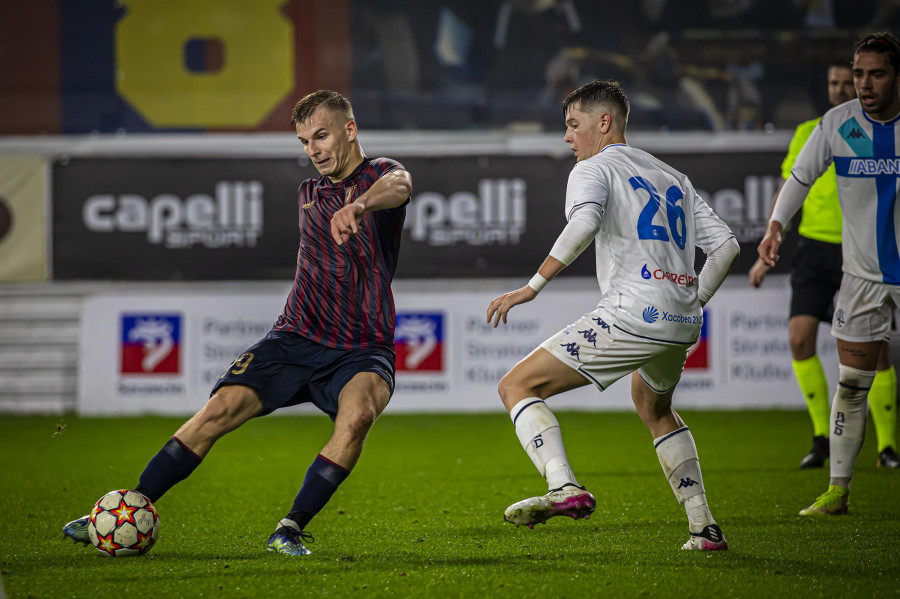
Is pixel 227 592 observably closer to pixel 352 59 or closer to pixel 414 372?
pixel 414 372

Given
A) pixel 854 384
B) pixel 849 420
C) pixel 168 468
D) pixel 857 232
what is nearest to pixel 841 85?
pixel 857 232

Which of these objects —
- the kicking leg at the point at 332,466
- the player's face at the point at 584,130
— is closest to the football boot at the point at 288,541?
the kicking leg at the point at 332,466

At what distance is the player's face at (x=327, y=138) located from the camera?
4.24m

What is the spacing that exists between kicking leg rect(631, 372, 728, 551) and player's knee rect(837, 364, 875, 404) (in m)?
1.25

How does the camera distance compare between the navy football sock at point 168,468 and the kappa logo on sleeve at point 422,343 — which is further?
the kappa logo on sleeve at point 422,343

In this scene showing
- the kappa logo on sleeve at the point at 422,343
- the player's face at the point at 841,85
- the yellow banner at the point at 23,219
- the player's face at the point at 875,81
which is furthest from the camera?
the yellow banner at the point at 23,219

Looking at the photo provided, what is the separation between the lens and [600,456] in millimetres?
7316

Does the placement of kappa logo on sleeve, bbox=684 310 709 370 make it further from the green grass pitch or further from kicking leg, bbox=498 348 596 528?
kicking leg, bbox=498 348 596 528

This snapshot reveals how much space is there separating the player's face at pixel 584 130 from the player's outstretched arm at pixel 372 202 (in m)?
0.68

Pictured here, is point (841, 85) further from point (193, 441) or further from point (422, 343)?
point (422, 343)

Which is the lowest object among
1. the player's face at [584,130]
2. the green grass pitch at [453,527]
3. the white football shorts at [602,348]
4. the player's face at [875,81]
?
the green grass pitch at [453,527]

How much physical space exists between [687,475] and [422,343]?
6.53 metres

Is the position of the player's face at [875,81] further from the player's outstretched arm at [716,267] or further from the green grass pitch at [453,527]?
the green grass pitch at [453,527]

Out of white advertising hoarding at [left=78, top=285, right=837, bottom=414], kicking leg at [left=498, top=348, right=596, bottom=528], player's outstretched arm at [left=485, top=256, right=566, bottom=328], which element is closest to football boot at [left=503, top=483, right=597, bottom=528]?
kicking leg at [left=498, top=348, right=596, bottom=528]
